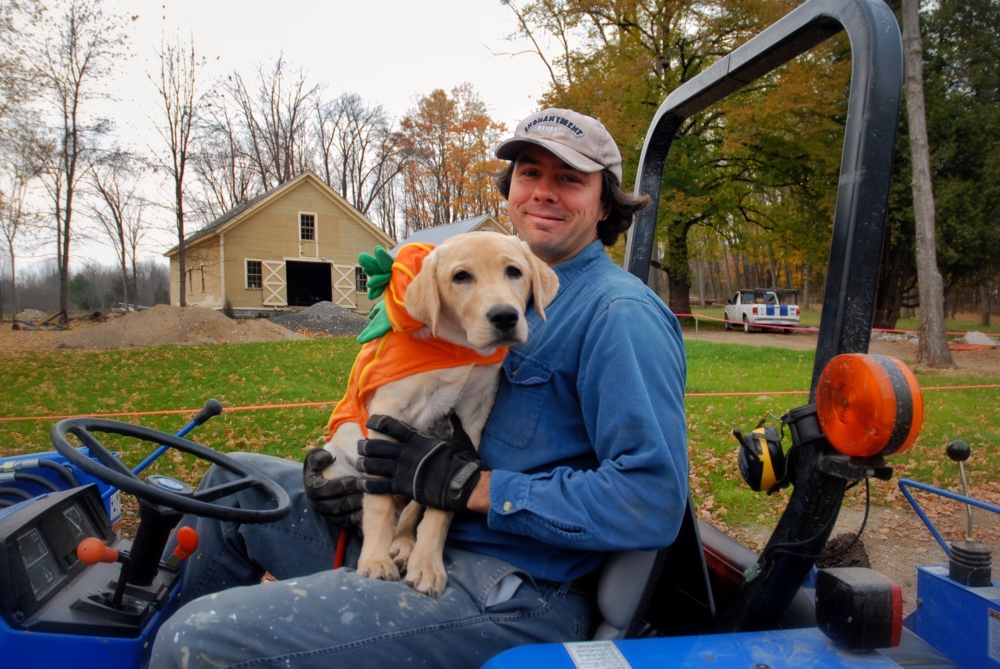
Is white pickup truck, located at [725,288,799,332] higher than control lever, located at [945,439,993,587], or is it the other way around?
white pickup truck, located at [725,288,799,332]

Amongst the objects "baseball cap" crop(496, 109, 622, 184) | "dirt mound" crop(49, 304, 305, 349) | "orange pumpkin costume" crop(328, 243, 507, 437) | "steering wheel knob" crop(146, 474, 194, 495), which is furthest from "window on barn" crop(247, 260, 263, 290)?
"baseball cap" crop(496, 109, 622, 184)

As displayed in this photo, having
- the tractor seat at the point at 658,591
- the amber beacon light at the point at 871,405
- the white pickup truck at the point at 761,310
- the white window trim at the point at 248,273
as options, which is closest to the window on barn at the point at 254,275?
the white window trim at the point at 248,273

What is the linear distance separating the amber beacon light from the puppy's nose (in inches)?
32.2

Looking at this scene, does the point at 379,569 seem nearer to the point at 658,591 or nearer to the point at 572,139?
the point at 658,591

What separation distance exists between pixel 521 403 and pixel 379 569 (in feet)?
1.94

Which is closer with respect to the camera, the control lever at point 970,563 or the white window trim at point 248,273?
the control lever at point 970,563

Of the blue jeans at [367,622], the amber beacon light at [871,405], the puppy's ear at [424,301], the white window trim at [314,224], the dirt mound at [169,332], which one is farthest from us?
the white window trim at [314,224]

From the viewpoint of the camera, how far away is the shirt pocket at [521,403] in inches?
72.1

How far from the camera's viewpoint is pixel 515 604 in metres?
A: 1.60

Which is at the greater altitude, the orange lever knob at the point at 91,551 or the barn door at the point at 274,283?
the barn door at the point at 274,283

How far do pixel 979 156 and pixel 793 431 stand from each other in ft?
80.9

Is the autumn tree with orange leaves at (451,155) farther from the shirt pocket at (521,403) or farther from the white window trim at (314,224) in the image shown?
the shirt pocket at (521,403)

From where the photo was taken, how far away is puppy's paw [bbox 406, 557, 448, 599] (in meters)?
1.63

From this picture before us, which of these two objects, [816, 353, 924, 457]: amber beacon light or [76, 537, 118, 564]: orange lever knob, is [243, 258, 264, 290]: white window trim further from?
[816, 353, 924, 457]: amber beacon light
